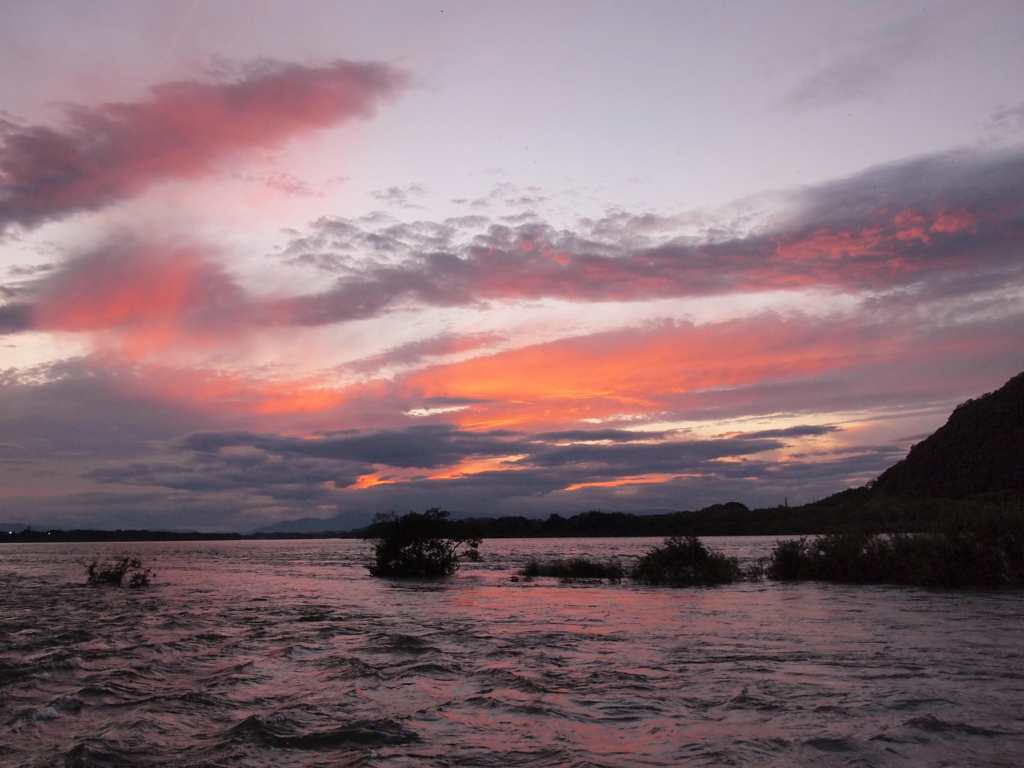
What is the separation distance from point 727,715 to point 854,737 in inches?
87.4

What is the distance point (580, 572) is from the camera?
5109 centimetres

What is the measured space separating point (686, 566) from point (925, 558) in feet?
45.9

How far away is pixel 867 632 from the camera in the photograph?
72.8ft

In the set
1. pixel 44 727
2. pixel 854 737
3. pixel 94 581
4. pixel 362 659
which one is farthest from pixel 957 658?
pixel 94 581

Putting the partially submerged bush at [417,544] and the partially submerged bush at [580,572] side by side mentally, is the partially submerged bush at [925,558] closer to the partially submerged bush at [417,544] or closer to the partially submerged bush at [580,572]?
the partially submerged bush at [580,572]

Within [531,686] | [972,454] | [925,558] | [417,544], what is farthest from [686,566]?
[972,454]

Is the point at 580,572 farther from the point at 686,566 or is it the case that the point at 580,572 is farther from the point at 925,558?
the point at 925,558

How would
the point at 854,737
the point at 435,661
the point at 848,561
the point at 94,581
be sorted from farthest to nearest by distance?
1. the point at 94,581
2. the point at 848,561
3. the point at 435,661
4. the point at 854,737

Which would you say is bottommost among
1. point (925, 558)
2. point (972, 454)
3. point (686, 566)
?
point (686, 566)

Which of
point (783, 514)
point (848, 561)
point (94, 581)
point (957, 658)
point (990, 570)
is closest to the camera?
point (957, 658)

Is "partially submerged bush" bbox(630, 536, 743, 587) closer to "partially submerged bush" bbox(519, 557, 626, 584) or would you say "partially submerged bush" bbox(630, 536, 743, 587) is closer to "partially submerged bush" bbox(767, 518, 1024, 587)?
"partially submerged bush" bbox(519, 557, 626, 584)

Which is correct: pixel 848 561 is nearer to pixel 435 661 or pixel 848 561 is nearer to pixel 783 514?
pixel 435 661

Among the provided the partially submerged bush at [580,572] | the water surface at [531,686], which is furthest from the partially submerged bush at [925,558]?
the partially submerged bush at [580,572]

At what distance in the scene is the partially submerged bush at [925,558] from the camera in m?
33.2
